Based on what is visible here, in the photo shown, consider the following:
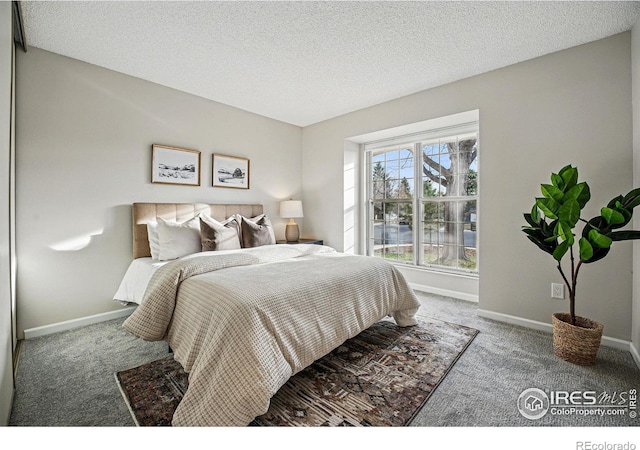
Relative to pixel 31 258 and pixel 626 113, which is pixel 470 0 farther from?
pixel 31 258

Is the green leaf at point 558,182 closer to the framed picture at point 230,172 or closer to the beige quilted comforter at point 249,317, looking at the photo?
the beige quilted comforter at point 249,317

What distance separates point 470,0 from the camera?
204 cm

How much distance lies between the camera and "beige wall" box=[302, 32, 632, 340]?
239 centimetres

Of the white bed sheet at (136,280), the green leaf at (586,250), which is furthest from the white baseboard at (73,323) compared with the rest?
the green leaf at (586,250)

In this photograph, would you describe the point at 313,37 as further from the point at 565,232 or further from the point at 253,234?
the point at 565,232

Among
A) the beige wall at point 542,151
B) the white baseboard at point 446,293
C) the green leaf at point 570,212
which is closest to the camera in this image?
the green leaf at point 570,212

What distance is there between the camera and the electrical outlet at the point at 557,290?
264 centimetres

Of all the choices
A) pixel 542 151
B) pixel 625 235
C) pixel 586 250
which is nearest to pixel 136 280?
pixel 586 250

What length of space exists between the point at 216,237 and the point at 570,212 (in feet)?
9.78

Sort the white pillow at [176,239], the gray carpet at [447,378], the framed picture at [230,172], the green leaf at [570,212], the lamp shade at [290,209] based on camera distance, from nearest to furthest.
→ the gray carpet at [447,378]
the green leaf at [570,212]
the white pillow at [176,239]
the framed picture at [230,172]
the lamp shade at [290,209]

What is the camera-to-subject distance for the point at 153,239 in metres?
3.01

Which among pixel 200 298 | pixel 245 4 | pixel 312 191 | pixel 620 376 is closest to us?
pixel 200 298
